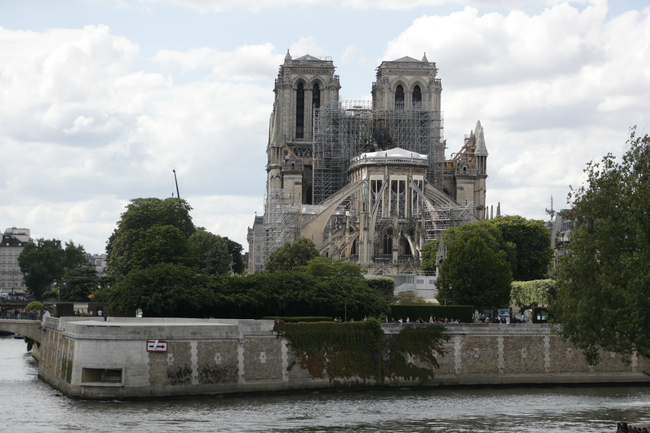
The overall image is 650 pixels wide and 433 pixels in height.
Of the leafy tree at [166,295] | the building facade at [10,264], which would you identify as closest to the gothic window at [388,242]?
the leafy tree at [166,295]

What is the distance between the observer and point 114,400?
38531 millimetres

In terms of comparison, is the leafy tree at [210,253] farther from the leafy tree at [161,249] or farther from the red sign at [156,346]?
the red sign at [156,346]

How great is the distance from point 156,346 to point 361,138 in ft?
215

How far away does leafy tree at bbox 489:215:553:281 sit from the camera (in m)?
Result: 79.2

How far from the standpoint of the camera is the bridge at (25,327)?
170 ft

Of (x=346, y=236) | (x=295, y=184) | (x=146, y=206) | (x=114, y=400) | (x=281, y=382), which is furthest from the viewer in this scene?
(x=295, y=184)

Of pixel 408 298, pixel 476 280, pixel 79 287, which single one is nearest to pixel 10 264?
pixel 79 287

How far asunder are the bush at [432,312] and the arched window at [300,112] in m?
58.1

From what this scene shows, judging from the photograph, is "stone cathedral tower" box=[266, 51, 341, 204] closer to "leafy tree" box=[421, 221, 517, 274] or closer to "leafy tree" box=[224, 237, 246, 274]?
"leafy tree" box=[224, 237, 246, 274]

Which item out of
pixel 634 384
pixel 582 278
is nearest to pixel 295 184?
pixel 634 384

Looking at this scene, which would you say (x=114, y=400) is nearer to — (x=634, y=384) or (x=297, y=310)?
(x=297, y=310)

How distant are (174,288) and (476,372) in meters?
15.5

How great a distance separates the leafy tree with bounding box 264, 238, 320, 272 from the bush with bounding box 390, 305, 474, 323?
21.1 metres

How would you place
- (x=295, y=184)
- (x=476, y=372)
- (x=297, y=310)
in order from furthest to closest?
1. (x=295, y=184)
2. (x=297, y=310)
3. (x=476, y=372)
